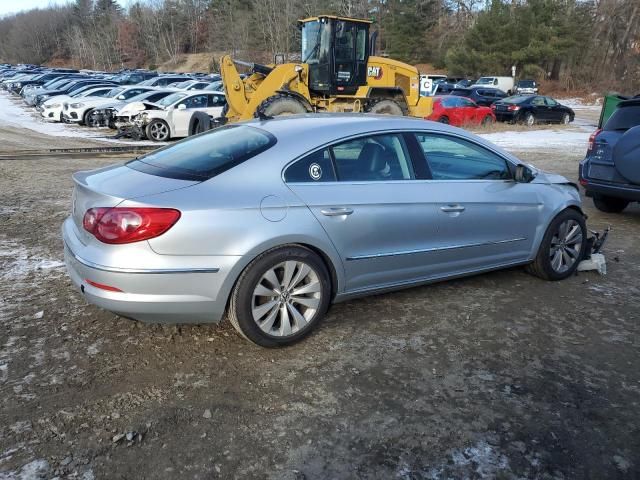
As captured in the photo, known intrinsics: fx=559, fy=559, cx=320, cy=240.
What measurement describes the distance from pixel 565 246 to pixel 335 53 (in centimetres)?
1044

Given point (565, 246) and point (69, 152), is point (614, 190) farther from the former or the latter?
point (69, 152)

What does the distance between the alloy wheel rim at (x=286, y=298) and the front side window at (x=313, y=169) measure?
0.57m

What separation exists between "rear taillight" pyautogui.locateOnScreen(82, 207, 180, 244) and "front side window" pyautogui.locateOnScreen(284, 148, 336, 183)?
0.84 metres

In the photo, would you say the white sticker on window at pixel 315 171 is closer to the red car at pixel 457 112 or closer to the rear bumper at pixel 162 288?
the rear bumper at pixel 162 288

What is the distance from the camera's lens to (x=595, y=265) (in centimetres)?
538

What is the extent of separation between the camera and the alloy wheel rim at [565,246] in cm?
515

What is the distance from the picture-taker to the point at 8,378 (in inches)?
131

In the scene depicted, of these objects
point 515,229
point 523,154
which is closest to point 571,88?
point 523,154

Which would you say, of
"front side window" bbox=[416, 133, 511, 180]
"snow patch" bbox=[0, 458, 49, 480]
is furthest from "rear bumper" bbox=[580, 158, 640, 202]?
"snow patch" bbox=[0, 458, 49, 480]

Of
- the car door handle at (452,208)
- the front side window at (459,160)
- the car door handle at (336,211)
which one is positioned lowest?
the car door handle at (452,208)

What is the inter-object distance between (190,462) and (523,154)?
13.6 metres

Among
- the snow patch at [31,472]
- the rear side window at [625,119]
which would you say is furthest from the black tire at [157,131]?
the snow patch at [31,472]

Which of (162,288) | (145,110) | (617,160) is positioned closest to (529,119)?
(145,110)

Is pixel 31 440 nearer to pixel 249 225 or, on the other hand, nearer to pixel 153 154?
pixel 249 225
